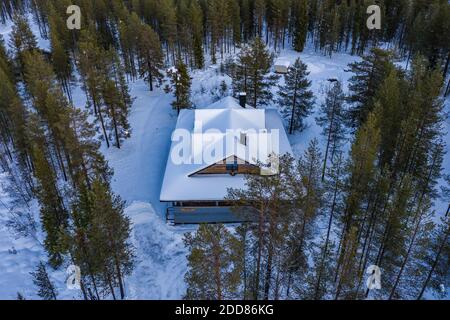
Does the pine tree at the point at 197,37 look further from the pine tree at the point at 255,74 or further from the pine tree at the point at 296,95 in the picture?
the pine tree at the point at 296,95

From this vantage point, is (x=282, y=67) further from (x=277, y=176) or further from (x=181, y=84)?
(x=277, y=176)

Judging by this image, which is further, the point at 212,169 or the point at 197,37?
the point at 197,37

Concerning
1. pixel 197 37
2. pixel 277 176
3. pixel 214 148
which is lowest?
pixel 214 148

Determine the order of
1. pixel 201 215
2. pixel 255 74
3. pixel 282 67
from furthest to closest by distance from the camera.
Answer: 1. pixel 282 67
2. pixel 255 74
3. pixel 201 215

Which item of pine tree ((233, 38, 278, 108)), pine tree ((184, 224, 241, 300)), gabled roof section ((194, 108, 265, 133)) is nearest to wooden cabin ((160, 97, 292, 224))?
gabled roof section ((194, 108, 265, 133))

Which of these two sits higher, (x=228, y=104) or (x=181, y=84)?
Answer: (x=181, y=84)

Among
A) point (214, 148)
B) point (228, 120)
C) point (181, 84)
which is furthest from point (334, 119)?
point (181, 84)

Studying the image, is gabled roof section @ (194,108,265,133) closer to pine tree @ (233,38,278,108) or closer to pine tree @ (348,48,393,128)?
pine tree @ (233,38,278,108)

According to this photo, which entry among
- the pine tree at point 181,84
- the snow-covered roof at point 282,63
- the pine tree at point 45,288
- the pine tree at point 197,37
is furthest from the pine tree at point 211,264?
the pine tree at point 197,37
